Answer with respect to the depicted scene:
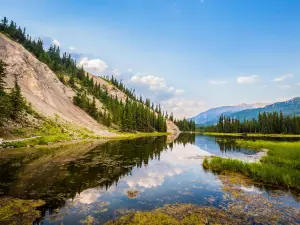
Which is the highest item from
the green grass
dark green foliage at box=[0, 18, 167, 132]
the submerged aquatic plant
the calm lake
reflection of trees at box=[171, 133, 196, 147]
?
dark green foliage at box=[0, 18, 167, 132]

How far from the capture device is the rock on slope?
82.4 m

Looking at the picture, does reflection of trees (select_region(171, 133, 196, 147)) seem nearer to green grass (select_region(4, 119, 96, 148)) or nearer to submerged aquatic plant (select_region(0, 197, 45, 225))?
green grass (select_region(4, 119, 96, 148))

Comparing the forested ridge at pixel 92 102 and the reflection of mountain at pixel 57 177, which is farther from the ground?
the forested ridge at pixel 92 102

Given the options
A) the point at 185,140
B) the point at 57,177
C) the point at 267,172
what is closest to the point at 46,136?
the point at 57,177

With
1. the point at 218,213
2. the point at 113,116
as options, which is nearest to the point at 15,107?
the point at 218,213

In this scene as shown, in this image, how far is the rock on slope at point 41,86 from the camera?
3243 inches

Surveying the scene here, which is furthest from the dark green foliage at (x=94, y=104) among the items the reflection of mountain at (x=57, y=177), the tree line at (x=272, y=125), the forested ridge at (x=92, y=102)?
the reflection of mountain at (x=57, y=177)

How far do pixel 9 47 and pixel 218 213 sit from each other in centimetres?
12182

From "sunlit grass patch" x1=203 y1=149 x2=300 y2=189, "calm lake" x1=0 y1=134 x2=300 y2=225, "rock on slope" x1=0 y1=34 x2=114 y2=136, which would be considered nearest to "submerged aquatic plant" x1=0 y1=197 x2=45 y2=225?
"calm lake" x1=0 y1=134 x2=300 y2=225

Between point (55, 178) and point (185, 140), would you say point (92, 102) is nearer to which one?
point (185, 140)

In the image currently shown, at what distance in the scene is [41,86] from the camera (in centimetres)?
9319

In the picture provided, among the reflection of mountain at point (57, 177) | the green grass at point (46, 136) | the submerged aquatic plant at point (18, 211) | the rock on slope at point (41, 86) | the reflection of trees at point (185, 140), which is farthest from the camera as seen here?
the rock on slope at point (41, 86)

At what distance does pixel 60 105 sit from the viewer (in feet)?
302

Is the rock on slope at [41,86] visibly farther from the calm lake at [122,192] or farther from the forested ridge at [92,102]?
the calm lake at [122,192]
